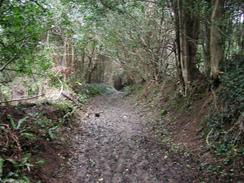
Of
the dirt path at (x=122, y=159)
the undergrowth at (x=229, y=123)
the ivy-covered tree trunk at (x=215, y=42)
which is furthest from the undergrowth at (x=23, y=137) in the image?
the ivy-covered tree trunk at (x=215, y=42)

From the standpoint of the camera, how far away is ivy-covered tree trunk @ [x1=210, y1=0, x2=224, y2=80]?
1036 centimetres

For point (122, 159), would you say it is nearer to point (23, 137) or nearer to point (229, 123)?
point (23, 137)

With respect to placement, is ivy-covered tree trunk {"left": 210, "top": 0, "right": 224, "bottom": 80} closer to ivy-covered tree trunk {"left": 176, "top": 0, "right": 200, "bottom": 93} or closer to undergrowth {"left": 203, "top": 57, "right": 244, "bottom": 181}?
undergrowth {"left": 203, "top": 57, "right": 244, "bottom": 181}

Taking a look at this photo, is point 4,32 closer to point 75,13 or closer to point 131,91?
point 75,13

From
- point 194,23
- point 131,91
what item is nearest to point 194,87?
point 194,23

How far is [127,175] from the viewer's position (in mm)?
8031

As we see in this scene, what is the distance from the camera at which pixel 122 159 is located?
918 cm

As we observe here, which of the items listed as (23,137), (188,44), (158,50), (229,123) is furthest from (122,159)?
(158,50)

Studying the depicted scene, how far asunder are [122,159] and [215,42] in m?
4.94

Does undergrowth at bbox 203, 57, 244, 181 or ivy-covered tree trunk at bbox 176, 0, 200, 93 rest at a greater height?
ivy-covered tree trunk at bbox 176, 0, 200, 93

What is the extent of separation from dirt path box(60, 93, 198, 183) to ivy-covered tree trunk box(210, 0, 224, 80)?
311cm

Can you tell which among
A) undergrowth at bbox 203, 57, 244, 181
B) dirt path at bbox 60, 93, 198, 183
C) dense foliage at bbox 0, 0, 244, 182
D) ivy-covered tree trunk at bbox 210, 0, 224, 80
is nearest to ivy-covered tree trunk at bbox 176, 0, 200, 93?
dense foliage at bbox 0, 0, 244, 182

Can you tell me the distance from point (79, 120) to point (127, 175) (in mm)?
6281

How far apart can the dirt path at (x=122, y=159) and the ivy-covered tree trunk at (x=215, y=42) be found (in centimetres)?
311
